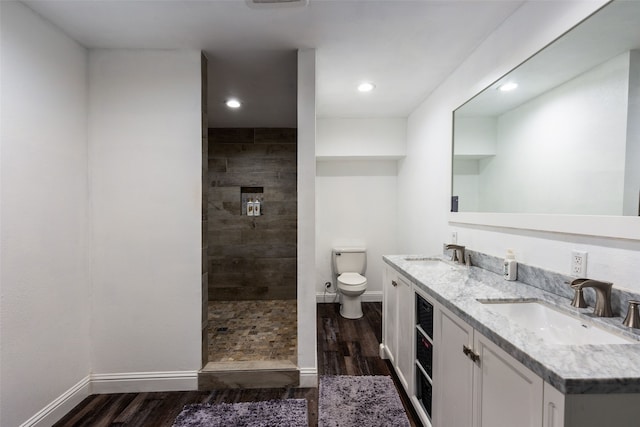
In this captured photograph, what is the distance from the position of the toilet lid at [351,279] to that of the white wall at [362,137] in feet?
4.91

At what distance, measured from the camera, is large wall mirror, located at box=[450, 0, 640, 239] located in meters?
1.04

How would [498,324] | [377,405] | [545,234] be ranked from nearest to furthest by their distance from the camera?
[498,324], [545,234], [377,405]

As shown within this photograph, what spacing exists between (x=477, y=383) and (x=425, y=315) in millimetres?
529

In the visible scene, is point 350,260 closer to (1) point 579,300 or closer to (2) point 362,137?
(2) point 362,137

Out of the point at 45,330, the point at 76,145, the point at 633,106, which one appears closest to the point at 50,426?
the point at 45,330

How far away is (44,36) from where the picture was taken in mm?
1618

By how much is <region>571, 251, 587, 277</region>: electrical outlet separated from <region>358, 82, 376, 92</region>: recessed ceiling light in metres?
2.00

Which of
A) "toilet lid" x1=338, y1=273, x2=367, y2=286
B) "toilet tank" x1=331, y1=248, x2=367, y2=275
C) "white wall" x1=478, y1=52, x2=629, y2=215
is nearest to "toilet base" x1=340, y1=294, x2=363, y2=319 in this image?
"toilet lid" x1=338, y1=273, x2=367, y2=286

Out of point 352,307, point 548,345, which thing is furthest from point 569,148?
point 352,307

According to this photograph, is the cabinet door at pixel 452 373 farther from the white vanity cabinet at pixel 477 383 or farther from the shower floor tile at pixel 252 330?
the shower floor tile at pixel 252 330

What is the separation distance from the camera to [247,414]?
1.73 metres

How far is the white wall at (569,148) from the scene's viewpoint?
1083 mm

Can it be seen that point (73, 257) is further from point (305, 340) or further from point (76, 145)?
point (305, 340)

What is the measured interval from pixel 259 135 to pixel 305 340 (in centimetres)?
285
